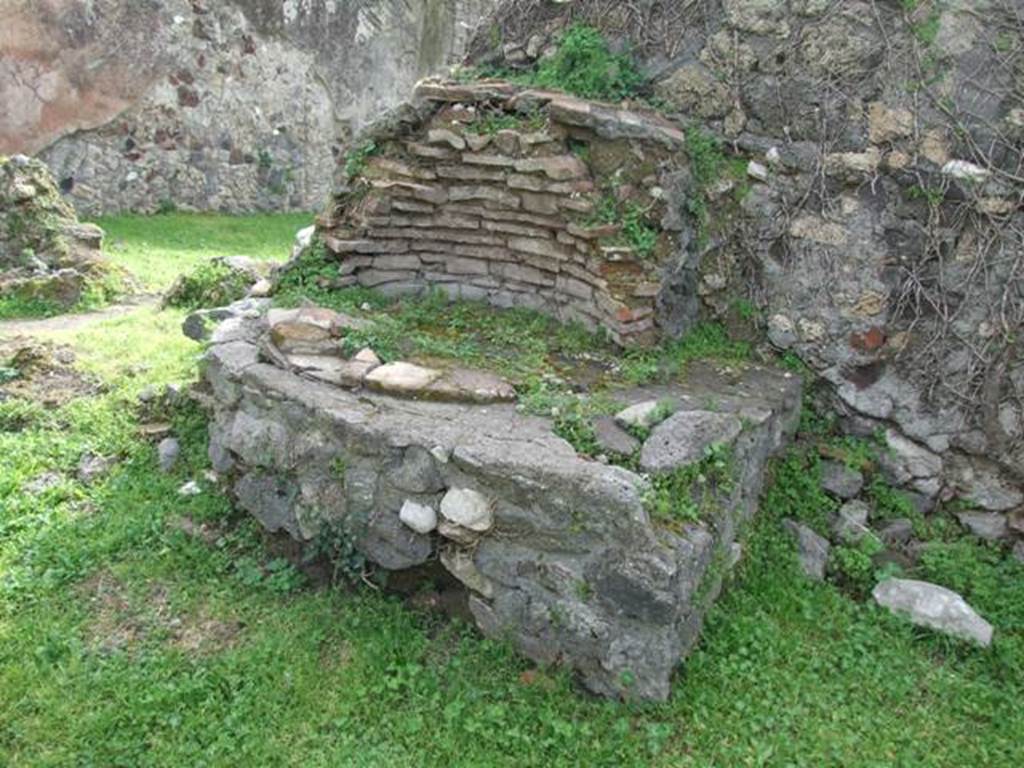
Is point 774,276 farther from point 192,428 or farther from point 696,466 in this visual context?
point 192,428

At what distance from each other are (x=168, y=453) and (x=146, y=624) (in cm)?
117

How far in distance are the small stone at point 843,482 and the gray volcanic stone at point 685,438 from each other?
86 cm

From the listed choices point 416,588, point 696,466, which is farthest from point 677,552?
point 416,588

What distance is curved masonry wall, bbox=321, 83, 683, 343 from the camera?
3.91m

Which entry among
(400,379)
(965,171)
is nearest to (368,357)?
(400,379)

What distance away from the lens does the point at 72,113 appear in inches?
365

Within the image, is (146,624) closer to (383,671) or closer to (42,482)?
(383,671)

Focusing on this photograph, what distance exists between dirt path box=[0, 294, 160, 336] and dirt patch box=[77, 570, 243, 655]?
2990mm

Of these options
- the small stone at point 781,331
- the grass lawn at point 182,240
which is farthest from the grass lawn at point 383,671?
the grass lawn at point 182,240

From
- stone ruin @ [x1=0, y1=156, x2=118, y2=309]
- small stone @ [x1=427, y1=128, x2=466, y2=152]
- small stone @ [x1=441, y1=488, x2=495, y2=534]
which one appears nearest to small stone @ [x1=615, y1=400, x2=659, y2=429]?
small stone @ [x1=441, y1=488, x2=495, y2=534]

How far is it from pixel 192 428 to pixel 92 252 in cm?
350

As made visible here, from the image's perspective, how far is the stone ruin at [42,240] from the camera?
645cm

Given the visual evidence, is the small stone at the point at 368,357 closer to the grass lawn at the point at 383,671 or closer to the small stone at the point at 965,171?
the grass lawn at the point at 383,671

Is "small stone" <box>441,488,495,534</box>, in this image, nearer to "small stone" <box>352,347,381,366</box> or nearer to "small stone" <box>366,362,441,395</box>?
"small stone" <box>366,362,441,395</box>
